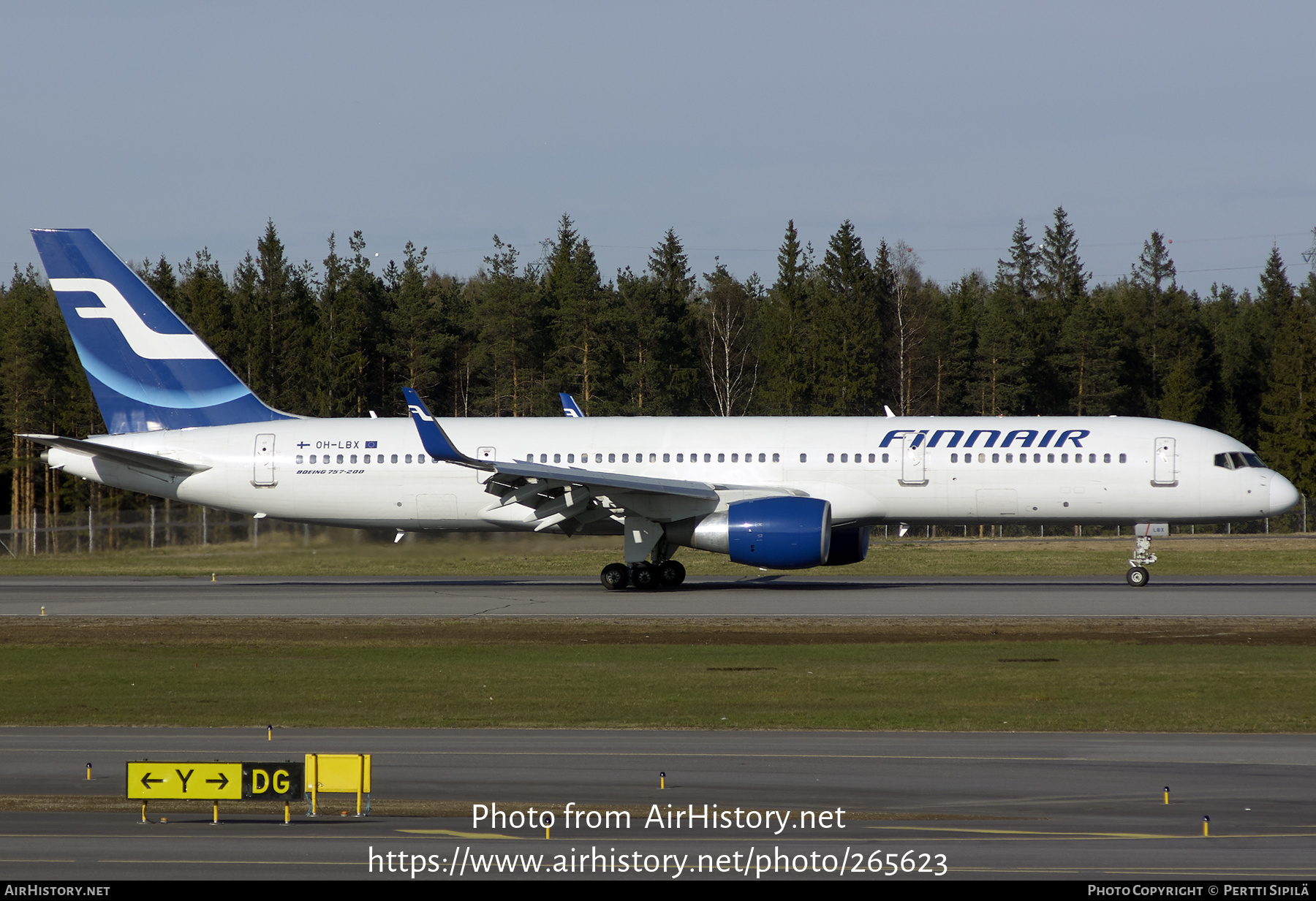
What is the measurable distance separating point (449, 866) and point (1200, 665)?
13.9 meters

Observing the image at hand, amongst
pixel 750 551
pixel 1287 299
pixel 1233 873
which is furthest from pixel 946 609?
pixel 1287 299

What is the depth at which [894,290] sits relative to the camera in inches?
3627

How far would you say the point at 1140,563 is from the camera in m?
31.3

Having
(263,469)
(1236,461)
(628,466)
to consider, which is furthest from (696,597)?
(1236,461)

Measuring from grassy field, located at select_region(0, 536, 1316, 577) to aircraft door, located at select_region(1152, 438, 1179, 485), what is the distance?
277 inches

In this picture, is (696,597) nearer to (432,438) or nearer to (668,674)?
(432,438)

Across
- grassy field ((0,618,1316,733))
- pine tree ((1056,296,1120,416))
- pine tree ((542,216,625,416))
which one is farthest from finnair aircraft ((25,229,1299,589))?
pine tree ((1056,296,1120,416))

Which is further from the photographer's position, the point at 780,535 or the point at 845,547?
the point at 845,547

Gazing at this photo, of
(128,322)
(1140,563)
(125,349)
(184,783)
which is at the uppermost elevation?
(128,322)

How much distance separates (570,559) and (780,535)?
1619 cm

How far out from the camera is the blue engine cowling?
2858 cm

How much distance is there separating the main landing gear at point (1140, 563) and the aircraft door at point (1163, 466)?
5.26ft

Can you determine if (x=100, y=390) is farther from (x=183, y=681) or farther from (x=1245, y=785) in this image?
(x=1245, y=785)

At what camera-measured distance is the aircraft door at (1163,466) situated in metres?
30.3
